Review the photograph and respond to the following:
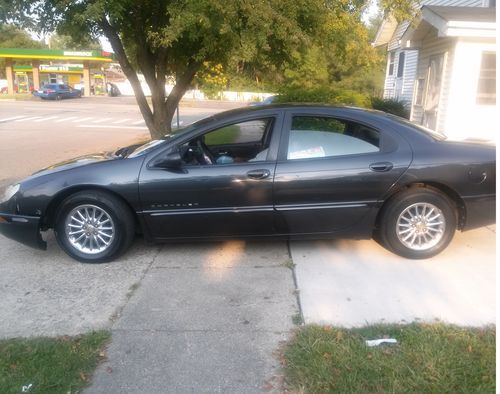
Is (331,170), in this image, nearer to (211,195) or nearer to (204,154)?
(211,195)

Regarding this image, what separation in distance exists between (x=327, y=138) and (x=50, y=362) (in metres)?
3.08

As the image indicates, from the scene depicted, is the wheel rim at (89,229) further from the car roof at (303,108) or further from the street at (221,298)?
the car roof at (303,108)

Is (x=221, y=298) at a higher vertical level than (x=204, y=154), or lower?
lower

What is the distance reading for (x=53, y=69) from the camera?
57312mm

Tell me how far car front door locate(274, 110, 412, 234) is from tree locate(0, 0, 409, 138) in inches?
113

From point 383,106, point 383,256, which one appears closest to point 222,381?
point 383,256

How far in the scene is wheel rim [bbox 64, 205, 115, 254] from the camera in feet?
15.4

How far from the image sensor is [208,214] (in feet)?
15.1

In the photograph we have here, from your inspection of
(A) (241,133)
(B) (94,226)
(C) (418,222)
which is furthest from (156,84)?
(C) (418,222)

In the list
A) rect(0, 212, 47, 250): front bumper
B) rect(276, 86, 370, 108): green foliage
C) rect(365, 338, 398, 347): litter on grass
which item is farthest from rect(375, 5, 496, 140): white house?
rect(0, 212, 47, 250): front bumper

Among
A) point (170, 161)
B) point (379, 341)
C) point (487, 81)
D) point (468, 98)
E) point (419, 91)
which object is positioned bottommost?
point (379, 341)

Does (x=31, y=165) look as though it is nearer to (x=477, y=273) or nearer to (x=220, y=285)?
(x=220, y=285)

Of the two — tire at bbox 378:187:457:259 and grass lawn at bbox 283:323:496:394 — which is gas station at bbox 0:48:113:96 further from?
grass lawn at bbox 283:323:496:394

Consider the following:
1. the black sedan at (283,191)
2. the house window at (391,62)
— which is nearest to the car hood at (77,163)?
the black sedan at (283,191)
